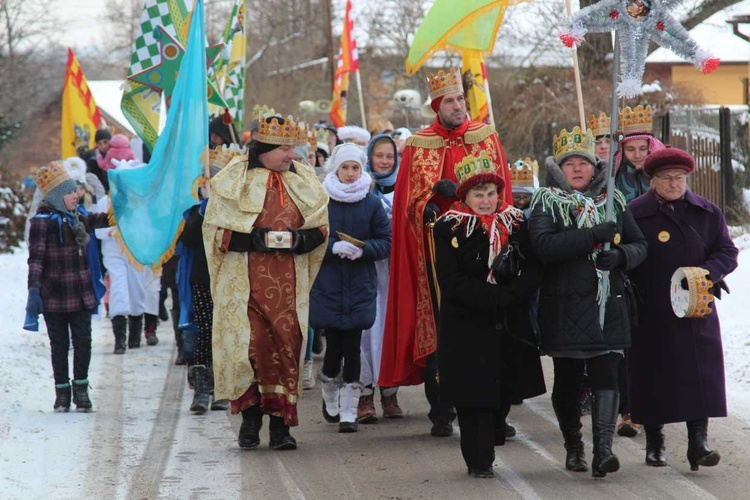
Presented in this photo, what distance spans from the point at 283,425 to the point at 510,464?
1.45 meters

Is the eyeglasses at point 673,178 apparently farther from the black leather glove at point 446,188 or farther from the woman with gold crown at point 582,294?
the black leather glove at point 446,188

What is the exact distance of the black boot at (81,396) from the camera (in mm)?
9148

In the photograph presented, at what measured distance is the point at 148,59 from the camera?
1184cm

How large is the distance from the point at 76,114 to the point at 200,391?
33.3ft

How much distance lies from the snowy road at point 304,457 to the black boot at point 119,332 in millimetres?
2151

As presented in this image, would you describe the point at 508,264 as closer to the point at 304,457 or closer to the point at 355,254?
the point at 304,457

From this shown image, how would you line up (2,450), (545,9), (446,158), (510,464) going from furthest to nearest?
(545,9), (446,158), (2,450), (510,464)

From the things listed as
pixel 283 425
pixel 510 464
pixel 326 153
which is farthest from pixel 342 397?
pixel 326 153

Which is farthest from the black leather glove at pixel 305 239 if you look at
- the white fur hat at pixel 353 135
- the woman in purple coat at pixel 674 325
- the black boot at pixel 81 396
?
the white fur hat at pixel 353 135

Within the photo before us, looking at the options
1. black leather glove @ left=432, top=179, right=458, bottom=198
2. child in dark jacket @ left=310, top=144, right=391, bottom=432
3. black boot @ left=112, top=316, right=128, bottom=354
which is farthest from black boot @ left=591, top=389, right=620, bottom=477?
black boot @ left=112, top=316, right=128, bottom=354

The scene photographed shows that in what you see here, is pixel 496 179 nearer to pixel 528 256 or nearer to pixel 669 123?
pixel 528 256

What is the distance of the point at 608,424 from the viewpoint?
6473 mm

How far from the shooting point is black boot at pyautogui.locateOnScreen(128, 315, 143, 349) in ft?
42.3

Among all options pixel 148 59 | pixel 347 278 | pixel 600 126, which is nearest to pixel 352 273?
pixel 347 278
